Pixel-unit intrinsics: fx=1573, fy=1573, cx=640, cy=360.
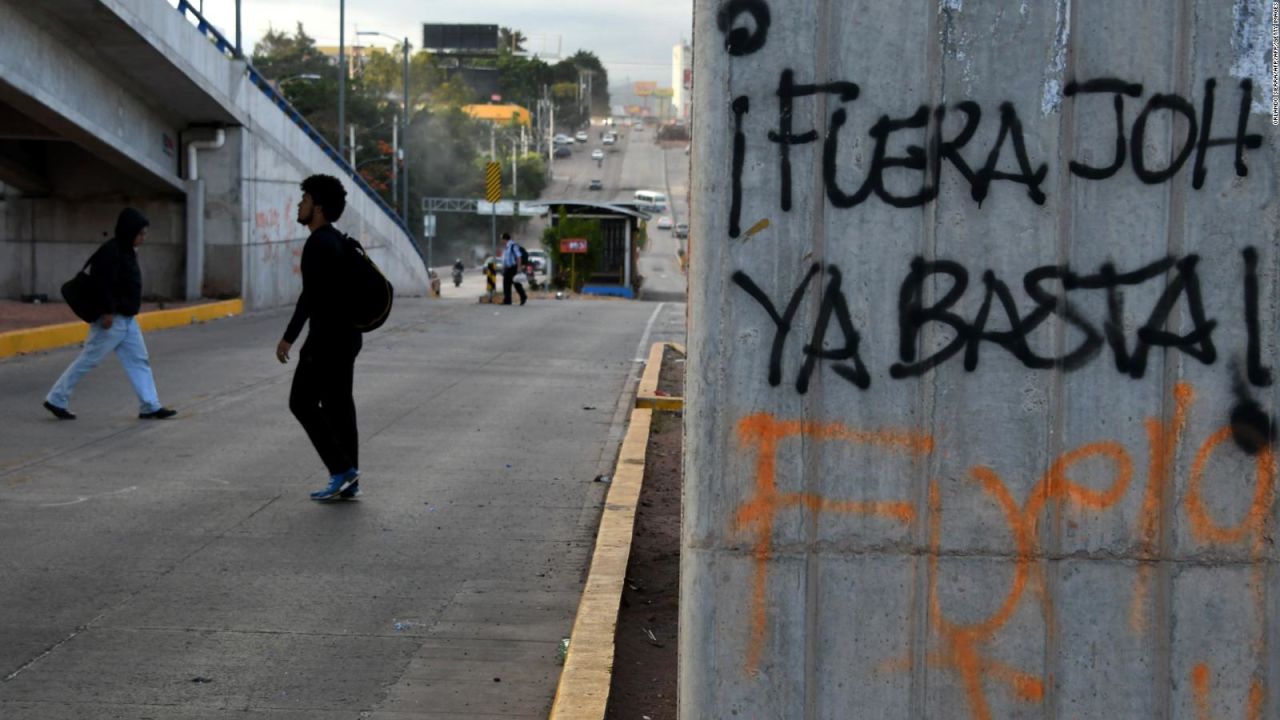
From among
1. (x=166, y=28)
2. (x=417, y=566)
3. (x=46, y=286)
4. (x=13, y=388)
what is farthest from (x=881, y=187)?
(x=46, y=286)

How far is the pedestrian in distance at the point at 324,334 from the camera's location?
30.0ft

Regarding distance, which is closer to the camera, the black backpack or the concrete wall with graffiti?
the concrete wall with graffiti

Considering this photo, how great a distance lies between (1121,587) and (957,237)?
0.94 metres

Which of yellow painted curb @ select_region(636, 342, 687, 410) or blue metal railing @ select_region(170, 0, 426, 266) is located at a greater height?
blue metal railing @ select_region(170, 0, 426, 266)

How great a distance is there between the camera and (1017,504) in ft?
12.5

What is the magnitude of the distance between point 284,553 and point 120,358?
519 cm

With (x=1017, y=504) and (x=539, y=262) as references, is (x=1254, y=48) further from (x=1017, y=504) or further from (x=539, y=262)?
(x=539, y=262)

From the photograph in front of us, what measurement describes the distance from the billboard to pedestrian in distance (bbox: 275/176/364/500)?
186022 mm

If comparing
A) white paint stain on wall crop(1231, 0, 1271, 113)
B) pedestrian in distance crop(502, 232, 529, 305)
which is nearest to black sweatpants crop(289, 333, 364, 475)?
white paint stain on wall crop(1231, 0, 1271, 113)


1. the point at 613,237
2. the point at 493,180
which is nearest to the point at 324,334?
the point at 613,237

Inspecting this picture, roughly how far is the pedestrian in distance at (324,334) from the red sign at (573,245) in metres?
51.1

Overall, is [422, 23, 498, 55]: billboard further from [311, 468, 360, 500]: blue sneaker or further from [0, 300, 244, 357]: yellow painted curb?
[311, 468, 360, 500]: blue sneaker

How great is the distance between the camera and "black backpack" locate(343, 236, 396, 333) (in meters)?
9.18

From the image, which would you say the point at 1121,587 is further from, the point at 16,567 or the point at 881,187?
the point at 16,567
